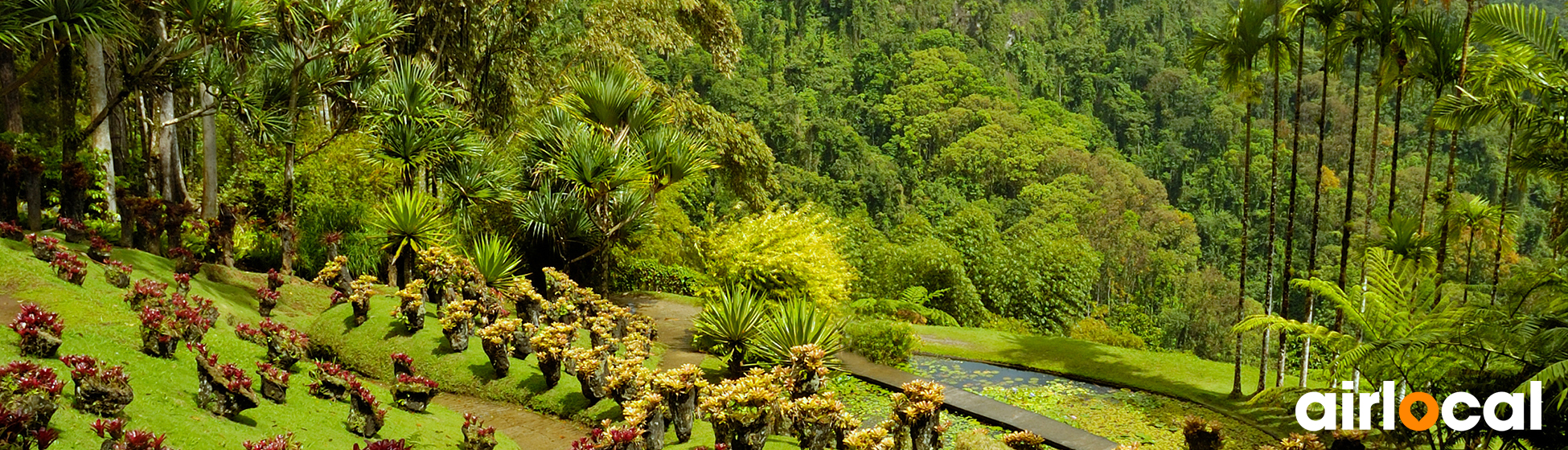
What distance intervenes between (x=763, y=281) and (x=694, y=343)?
1.15 m

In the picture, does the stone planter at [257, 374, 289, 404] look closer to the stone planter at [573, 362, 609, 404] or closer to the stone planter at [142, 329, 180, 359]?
the stone planter at [142, 329, 180, 359]

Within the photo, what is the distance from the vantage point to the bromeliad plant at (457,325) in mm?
8969

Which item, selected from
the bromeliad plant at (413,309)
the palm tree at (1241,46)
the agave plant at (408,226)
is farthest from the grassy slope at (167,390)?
the palm tree at (1241,46)

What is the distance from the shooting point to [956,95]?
63531 millimetres

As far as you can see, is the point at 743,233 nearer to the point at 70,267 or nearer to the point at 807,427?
the point at 807,427

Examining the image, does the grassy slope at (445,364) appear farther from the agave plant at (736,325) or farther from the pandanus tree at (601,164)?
the pandanus tree at (601,164)

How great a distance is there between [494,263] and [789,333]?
430cm

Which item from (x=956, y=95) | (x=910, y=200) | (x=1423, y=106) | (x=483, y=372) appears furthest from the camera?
(x=956, y=95)

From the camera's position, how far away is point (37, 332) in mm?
5703

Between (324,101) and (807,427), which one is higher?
(324,101)

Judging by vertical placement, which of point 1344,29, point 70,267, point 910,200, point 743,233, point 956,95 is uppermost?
point 956,95

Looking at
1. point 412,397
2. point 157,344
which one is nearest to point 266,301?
point 157,344

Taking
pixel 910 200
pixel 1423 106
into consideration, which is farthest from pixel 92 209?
pixel 1423 106

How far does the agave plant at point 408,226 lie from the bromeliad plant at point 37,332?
5367 millimetres
